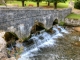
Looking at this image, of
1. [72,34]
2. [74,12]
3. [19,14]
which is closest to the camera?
[19,14]

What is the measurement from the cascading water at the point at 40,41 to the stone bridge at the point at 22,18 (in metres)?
1.68

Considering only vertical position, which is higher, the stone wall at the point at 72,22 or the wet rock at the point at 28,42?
the stone wall at the point at 72,22

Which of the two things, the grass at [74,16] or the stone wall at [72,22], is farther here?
the grass at [74,16]

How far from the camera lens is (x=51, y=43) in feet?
76.2

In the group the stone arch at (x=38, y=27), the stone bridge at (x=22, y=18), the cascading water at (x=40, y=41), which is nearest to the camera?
the stone bridge at (x=22, y=18)

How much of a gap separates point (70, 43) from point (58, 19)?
9.75 m

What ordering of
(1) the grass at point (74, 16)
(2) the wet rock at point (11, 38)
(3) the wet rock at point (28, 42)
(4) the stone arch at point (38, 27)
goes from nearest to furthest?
(2) the wet rock at point (11, 38), (3) the wet rock at point (28, 42), (4) the stone arch at point (38, 27), (1) the grass at point (74, 16)

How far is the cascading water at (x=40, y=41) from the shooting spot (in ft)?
63.8

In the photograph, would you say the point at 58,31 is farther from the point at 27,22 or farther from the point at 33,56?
the point at 33,56

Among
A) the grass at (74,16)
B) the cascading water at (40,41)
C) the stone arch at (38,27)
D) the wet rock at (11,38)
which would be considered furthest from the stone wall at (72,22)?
the wet rock at (11,38)

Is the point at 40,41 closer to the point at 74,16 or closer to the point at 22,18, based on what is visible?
the point at 22,18

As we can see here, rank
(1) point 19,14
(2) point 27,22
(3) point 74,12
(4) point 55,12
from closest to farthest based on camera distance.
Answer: (1) point 19,14, (2) point 27,22, (4) point 55,12, (3) point 74,12

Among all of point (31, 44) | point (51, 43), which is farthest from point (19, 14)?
point (51, 43)

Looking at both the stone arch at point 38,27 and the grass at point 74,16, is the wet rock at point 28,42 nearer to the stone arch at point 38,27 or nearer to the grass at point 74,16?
the stone arch at point 38,27
